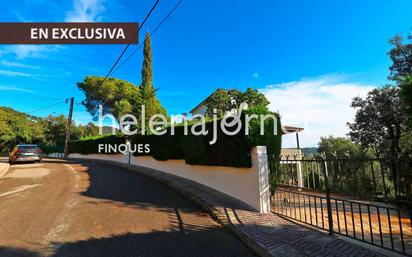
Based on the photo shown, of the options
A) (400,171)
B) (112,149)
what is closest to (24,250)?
(400,171)

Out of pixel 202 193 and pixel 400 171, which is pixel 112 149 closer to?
pixel 202 193

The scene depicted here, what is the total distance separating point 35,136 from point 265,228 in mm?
51722

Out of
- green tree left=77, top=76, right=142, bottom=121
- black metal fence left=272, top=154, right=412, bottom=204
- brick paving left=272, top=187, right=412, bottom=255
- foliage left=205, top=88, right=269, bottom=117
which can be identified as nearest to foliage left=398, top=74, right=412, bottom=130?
black metal fence left=272, top=154, right=412, bottom=204

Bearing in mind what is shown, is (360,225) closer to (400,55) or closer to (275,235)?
(275,235)

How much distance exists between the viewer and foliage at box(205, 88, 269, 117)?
27.0 metres

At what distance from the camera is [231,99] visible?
27.7 meters

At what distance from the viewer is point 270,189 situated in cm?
577

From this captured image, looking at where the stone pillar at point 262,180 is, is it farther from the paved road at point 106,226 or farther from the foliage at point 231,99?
the foliage at point 231,99

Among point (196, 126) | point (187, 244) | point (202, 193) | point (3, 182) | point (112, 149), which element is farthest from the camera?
point (112, 149)

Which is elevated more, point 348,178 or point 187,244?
point 348,178

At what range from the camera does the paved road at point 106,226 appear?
3.55 metres

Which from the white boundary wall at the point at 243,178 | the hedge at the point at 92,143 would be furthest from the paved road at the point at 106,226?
the hedge at the point at 92,143

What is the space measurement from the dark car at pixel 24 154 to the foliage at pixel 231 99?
16899 mm

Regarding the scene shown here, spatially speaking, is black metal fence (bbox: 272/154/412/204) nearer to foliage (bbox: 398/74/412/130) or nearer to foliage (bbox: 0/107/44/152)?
foliage (bbox: 398/74/412/130)
